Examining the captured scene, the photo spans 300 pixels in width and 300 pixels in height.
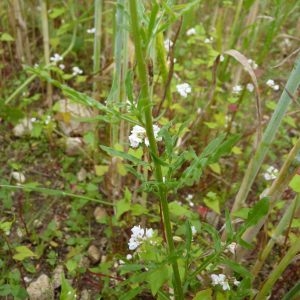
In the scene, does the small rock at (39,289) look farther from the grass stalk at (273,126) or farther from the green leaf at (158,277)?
the grass stalk at (273,126)

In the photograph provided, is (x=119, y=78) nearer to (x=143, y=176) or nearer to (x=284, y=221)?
(x=143, y=176)

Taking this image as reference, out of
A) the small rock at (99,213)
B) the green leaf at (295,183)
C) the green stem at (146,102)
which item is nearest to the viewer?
the green stem at (146,102)

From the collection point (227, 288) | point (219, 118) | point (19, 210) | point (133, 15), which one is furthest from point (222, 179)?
point (133, 15)

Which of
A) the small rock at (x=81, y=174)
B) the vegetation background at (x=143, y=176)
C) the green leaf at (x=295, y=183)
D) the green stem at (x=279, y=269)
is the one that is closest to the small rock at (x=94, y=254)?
the vegetation background at (x=143, y=176)

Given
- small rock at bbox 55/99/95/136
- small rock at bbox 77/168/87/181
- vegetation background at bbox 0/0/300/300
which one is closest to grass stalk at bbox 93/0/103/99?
vegetation background at bbox 0/0/300/300

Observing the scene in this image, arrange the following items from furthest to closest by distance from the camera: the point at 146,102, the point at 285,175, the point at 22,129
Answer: the point at 22,129 → the point at 285,175 → the point at 146,102

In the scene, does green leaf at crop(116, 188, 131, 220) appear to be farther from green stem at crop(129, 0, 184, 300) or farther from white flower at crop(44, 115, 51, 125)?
white flower at crop(44, 115, 51, 125)

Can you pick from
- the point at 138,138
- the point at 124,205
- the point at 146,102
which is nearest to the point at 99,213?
the point at 124,205
